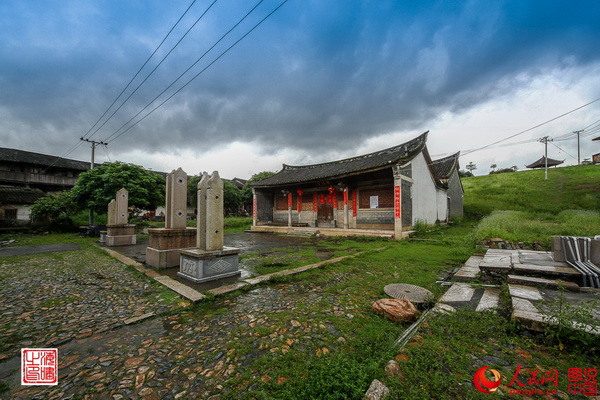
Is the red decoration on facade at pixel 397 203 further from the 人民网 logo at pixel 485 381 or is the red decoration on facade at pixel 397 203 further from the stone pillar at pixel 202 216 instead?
the 人民网 logo at pixel 485 381

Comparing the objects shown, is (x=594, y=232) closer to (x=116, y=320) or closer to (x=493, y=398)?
(x=493, y=398)

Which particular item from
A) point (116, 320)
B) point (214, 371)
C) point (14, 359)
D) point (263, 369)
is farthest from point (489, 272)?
point (14, 359)

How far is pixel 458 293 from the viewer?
154 inches

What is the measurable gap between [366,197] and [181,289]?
41.4 ft

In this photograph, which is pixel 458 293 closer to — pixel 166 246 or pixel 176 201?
pixel 166 246

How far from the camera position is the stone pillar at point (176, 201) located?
6457mm

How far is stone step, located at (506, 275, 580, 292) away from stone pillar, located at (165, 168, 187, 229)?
7.54 meters

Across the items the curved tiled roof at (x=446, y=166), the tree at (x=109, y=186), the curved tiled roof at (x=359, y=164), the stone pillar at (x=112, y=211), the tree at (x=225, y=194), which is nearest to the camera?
the stone pillar at (x=112, y=211)

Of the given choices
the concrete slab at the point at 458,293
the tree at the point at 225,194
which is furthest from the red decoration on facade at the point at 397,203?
the tree at the point at 225,194

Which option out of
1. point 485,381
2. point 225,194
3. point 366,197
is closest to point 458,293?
point 485,381

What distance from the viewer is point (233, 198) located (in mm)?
29484

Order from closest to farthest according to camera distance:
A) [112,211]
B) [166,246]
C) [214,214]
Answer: [214,214]
[166,246]
[112,211]

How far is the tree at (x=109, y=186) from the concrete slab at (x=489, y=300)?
17024 mm

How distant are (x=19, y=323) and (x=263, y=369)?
358cm
